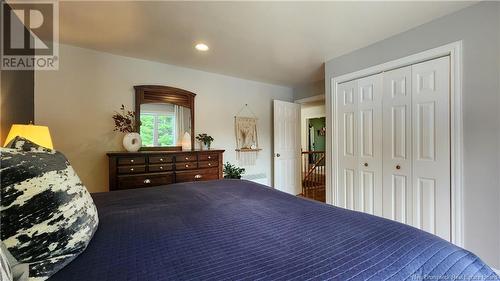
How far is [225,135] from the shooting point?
4.01 m

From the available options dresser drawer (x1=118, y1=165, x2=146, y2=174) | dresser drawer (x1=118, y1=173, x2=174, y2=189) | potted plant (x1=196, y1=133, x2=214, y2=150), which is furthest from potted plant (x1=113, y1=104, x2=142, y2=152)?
potted plant (x1=196, y1=133, x2=214, y2=150)

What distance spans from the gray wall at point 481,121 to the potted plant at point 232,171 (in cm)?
284

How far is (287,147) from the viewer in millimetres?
4508

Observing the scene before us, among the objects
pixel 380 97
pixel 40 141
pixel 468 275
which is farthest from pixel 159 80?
pixel 468 275

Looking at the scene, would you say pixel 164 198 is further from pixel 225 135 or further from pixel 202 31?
pixel 225 135

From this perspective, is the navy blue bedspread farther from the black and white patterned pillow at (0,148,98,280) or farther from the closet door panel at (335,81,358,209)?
the closet door panel at (335,81,358,209)

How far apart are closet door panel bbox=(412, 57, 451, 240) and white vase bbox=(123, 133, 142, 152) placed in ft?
10.7

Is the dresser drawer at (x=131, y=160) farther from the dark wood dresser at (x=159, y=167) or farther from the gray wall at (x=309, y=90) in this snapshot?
the gray wall at (x=309, y=90)

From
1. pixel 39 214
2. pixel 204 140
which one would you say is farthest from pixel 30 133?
pixel 204 140

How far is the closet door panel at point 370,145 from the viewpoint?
2555 mm

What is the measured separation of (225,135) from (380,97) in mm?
2475

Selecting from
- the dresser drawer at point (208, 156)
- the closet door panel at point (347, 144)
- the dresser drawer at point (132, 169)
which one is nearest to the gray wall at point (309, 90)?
the closet door panel at point (347, 144)

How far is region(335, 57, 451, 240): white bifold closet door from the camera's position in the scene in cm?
Answer: 207

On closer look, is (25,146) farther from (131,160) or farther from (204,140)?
(204,140)
